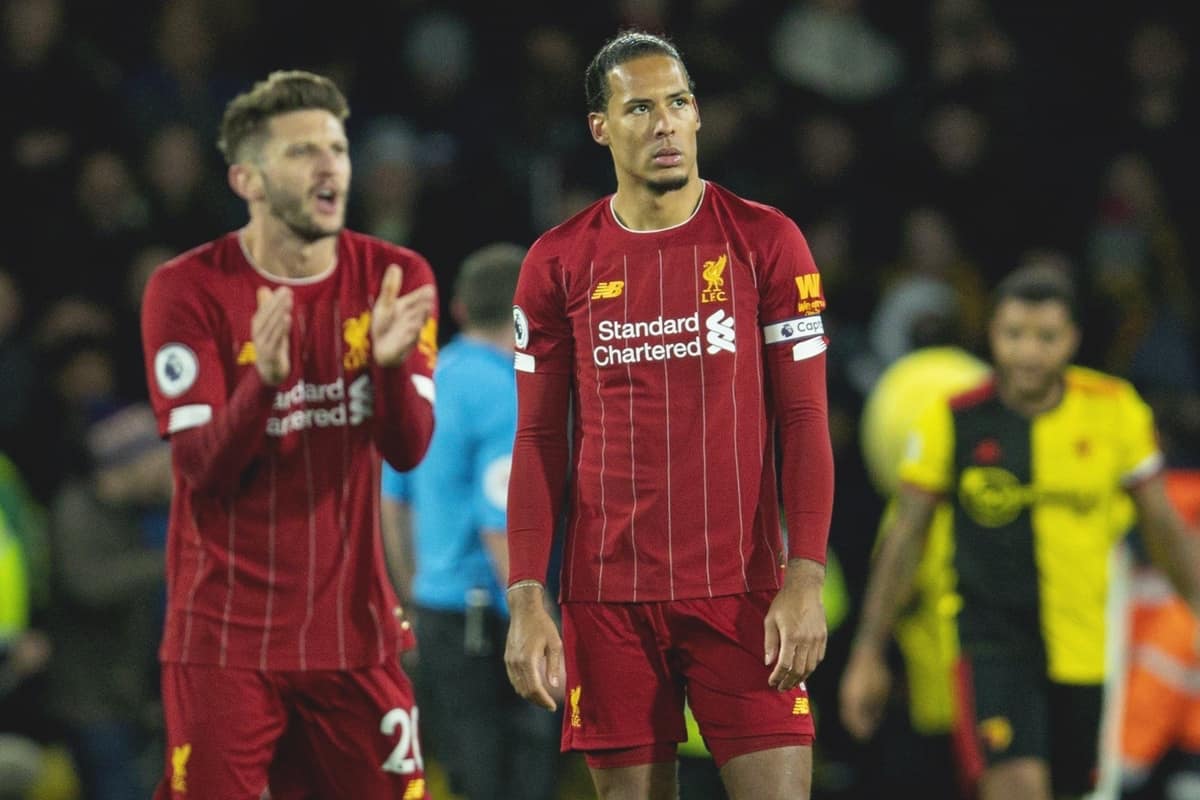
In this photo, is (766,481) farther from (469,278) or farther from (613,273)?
(469,278)

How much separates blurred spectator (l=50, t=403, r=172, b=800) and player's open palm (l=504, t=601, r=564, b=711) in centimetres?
434

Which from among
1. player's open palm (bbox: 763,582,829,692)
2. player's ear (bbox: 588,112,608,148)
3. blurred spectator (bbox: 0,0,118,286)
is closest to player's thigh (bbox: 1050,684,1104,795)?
player's open palm (bbox: 763,582,829,692)

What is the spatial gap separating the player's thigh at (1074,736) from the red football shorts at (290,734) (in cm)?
240

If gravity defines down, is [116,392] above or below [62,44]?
below

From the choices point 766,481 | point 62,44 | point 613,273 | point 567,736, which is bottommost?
point 567,736

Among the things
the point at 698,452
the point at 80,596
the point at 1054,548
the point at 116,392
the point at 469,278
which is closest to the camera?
the point at 698,452

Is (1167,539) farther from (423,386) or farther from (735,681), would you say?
(423,386)

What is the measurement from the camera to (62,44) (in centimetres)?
1020

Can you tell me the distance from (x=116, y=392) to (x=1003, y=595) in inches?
182

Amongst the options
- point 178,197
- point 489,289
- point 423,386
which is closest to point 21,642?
point 178,197

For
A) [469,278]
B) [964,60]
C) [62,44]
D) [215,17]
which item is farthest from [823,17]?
[469,278]

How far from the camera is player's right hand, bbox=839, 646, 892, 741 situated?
6.64 m

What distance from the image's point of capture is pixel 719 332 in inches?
176

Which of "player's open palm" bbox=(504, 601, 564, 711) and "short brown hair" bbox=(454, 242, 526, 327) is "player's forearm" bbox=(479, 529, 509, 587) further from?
"player's open palm" bbox=(504, 601, 564, 711)
